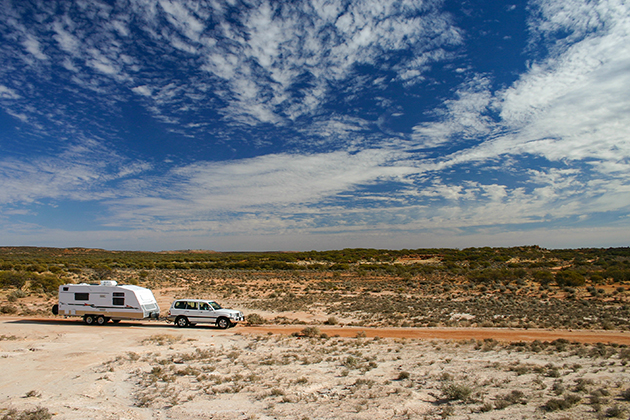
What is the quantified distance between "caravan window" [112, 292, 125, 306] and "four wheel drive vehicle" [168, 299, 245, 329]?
3013mm

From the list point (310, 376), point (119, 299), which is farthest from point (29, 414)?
point (119, 299)

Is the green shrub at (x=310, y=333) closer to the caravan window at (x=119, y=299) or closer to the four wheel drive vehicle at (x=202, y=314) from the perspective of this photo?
the four wheel drive vehicle at (x=202, y=314)

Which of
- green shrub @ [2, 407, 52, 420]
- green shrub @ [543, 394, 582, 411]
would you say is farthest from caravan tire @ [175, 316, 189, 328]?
green shrub @ [543, 394, 582, 411]

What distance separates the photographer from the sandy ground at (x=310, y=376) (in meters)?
9.55

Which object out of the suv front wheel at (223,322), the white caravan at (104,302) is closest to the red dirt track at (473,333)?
the suv front wheel at (223,322)

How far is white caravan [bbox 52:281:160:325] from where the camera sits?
71.9 feet

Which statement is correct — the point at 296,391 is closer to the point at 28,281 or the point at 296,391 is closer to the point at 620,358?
the point at 620,358

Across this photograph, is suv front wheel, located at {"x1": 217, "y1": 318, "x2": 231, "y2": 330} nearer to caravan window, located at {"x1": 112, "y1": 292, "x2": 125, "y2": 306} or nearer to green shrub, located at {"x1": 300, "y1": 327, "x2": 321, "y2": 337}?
green shrub, located at {"x1": 300, "y1": 327, "x2": 321, "y2": 337}

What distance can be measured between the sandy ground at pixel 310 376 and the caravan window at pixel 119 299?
103 inches

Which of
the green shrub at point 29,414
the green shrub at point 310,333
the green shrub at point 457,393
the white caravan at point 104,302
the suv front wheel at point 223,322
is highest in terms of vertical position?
the white caravan at point 104,302

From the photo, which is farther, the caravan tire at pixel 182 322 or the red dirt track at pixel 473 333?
the caravan tire at pixel 182 322

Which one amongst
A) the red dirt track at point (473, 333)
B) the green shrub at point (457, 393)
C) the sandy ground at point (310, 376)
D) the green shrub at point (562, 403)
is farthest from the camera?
the red dirt track at point (473, 333)

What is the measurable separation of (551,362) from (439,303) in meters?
18.1

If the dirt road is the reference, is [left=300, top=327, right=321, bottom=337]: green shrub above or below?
above
